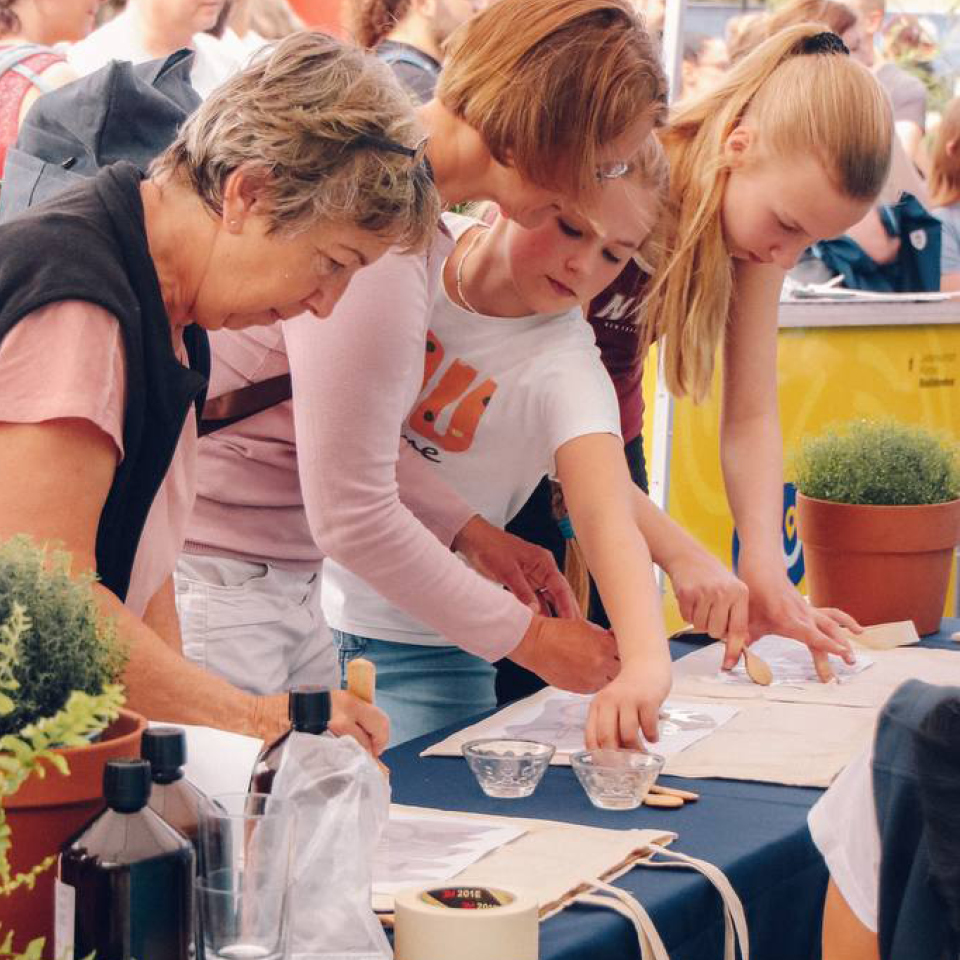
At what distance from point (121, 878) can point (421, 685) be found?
1.21 m

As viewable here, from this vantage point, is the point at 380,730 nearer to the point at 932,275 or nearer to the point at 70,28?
the point at 70,28

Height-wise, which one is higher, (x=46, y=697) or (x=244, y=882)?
(x=46, y=697)

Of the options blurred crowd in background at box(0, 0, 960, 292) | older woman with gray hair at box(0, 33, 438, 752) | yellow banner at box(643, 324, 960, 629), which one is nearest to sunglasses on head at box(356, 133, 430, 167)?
older woman with gray hair at box(0, 33, 438, 752)

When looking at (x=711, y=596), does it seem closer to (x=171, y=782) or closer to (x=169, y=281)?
(x=169, y=281)

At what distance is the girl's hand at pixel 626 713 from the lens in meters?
1.71

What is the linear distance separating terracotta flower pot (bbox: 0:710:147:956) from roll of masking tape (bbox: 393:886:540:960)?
0.26m

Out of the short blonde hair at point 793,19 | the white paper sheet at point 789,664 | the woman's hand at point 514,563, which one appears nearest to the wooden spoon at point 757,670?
the white paper sheet at point 789,664

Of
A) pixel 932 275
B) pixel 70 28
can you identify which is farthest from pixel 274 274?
pixel 932 275

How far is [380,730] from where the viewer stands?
133 centimetres

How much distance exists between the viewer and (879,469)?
254 cm

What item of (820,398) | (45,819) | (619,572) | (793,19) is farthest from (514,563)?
(820,398)

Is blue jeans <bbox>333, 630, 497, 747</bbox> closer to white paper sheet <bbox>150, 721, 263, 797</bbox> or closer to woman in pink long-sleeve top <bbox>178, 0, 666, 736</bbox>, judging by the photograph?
woman in pink long-sleeve top <bbox>178, 0, 666, 736</bbox>

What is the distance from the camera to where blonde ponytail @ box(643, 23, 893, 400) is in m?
2.13

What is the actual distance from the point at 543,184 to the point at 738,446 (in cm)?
85
